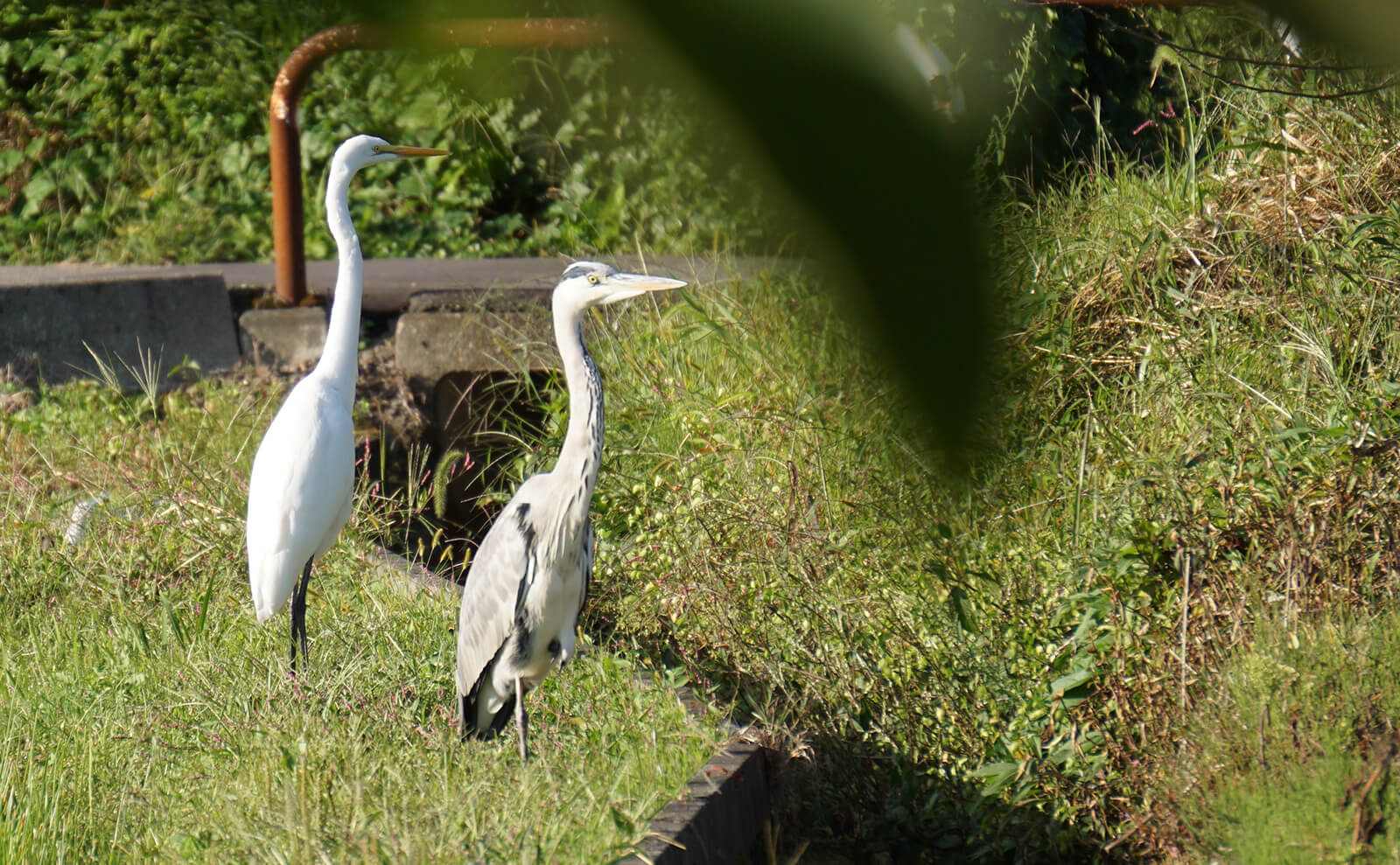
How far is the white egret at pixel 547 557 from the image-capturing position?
2779mm

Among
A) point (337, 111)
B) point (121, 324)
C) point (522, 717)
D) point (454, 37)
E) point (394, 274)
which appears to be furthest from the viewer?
point (394, 274)

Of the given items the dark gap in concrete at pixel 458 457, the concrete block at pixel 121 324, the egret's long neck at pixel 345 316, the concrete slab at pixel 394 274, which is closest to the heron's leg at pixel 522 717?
the egret's long neck at pixel 345 316

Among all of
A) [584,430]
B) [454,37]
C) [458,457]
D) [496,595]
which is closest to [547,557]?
[496,595]

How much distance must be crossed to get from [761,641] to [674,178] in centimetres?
279

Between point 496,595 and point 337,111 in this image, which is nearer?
point 337,111

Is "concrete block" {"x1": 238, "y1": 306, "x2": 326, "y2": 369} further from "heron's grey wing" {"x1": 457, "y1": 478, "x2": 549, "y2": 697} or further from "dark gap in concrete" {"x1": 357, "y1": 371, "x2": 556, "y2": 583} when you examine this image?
"heron's grey wing" {"x1": 457, "y1": 478, "x2": 549, "y2": 697}

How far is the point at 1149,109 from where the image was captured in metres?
0.58

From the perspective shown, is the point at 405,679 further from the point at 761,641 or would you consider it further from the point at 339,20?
the point at 339,20

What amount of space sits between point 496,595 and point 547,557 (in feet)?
0.51

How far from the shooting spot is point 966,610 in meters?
2.86

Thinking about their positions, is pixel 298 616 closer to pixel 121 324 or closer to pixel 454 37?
pixel 121 324

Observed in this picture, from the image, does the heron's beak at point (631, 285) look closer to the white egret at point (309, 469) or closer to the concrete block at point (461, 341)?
the white egret at point (309, 469)

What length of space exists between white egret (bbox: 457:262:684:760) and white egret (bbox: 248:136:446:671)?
489mm

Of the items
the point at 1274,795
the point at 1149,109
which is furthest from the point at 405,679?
the point at 1149,109
